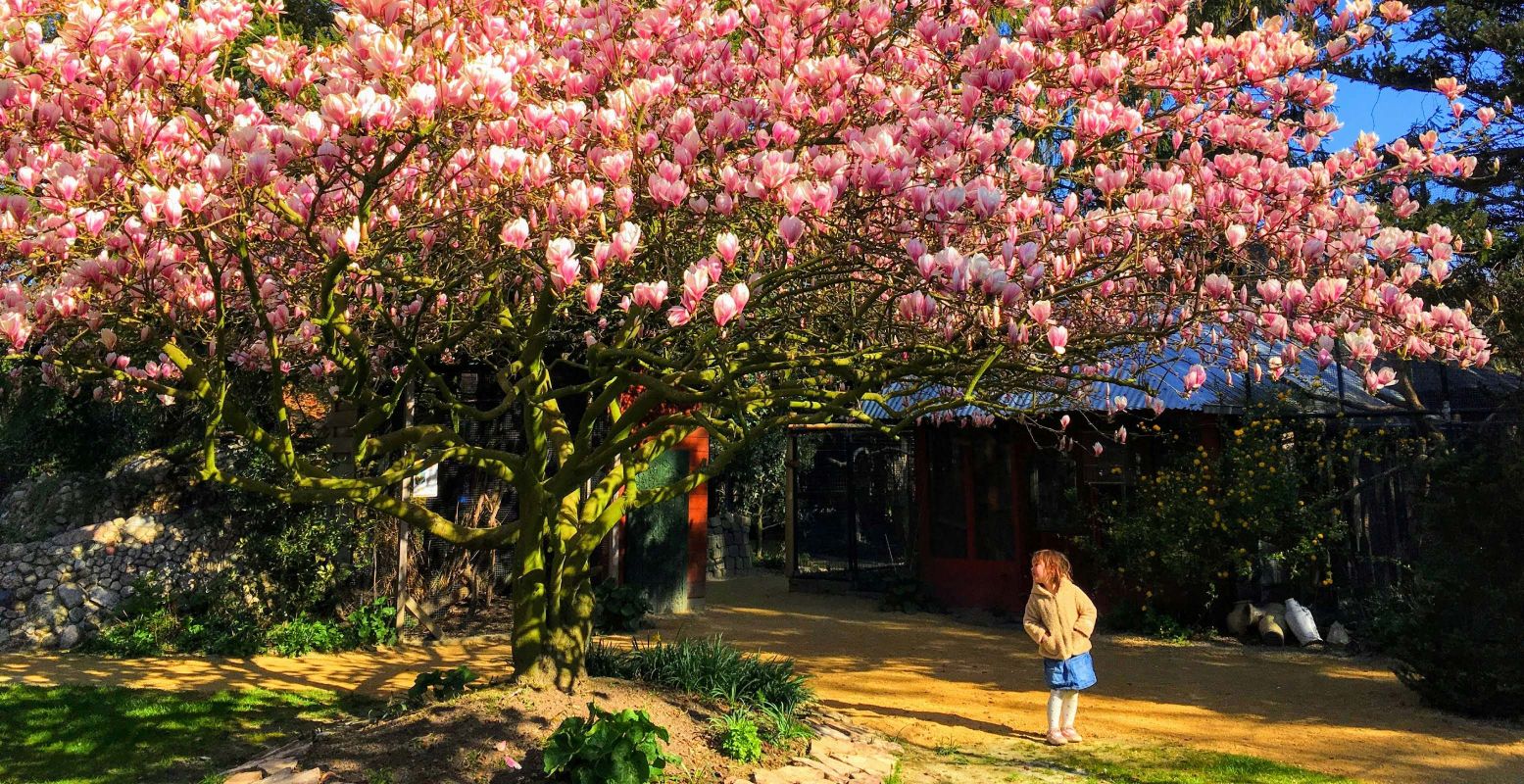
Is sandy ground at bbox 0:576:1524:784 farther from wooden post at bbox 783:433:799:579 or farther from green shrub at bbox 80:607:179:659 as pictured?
wooden post at bbox 783:433:799:579

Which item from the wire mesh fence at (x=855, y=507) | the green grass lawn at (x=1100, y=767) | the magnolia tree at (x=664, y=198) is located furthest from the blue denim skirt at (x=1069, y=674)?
the wire mesh fence at (x=855, y=507)

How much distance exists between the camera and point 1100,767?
226 inches

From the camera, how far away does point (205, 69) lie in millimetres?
3928

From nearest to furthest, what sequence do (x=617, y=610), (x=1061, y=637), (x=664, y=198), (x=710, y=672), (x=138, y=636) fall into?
1. (x=664, y=198)
2. (x=710, y=672)
3. (x=1061, y=637)
4. (x=138, y=636)
5. (x=617, y=610)

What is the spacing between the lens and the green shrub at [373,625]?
9555 mm

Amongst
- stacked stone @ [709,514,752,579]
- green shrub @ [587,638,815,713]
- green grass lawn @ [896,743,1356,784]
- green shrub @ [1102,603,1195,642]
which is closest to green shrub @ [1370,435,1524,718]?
green grass lawn @ [896,743,1356,784]

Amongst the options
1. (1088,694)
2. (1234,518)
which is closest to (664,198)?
(1088,694)

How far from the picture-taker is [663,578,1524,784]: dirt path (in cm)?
625

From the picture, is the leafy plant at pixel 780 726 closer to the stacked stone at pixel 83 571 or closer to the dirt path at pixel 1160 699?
the dirt path at pixel 1160 699

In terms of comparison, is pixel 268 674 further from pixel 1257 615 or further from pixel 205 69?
pixel 1257 615

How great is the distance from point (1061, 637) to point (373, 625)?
6634mm

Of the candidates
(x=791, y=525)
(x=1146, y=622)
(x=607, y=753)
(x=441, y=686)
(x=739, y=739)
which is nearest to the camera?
(x=607, y=753)

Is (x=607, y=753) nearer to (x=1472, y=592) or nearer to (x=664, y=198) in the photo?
(x=664, y=198)

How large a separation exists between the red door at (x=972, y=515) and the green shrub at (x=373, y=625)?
6.97 metres
